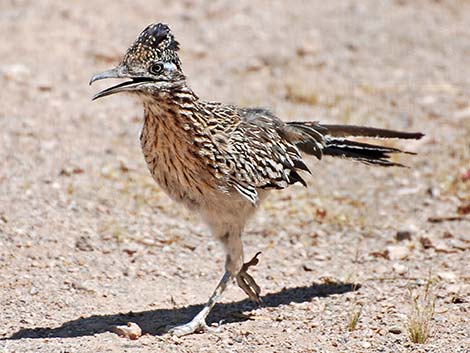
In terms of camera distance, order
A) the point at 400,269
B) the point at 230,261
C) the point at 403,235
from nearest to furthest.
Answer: the point at 230,261 < the point at 400,269 < the point at 403,235

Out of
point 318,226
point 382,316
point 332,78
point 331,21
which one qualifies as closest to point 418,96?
point 332,78

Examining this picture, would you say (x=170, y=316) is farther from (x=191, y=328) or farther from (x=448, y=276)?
(x=448, y=276)

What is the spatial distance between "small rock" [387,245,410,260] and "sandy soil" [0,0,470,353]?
17 millimetres

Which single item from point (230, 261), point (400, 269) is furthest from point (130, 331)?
point (400, 269)

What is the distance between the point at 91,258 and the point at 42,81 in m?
3.88

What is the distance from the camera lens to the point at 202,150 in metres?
6.59

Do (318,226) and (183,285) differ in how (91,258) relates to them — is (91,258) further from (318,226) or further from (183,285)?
(318,226)

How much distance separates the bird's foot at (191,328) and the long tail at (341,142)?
180cm

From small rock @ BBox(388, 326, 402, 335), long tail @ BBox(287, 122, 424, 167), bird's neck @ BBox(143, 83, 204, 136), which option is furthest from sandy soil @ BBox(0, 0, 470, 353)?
bird's neck @ BBox(143, 83, 204, 136)

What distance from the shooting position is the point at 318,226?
875 centimetres

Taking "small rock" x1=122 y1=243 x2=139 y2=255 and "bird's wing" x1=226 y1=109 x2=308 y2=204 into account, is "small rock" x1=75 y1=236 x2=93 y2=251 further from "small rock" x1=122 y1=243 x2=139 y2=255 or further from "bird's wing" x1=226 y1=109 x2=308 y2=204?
"bird's wing" x1=226 y1=109 x2=308 y2=204

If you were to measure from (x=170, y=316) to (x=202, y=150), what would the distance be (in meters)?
1.29

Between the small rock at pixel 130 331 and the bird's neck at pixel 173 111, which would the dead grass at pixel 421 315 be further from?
the bird's neck at pixel 173 111

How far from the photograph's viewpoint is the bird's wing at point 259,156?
6770mm
